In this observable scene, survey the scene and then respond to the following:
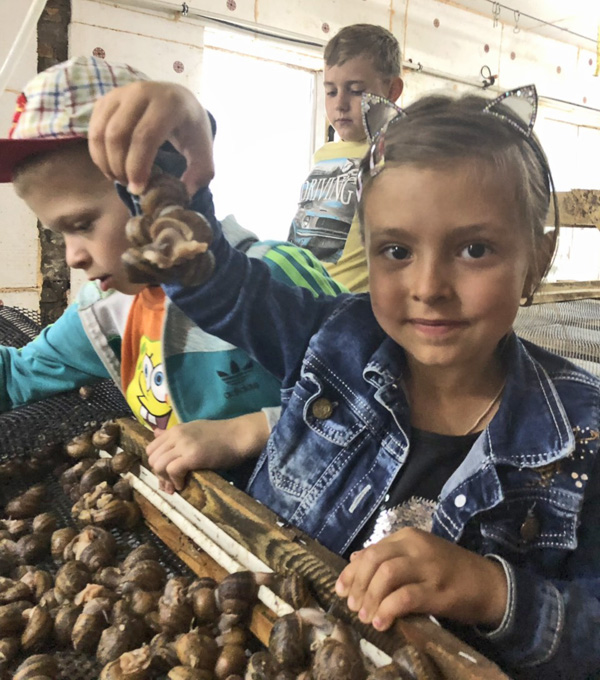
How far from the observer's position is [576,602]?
1.72ft

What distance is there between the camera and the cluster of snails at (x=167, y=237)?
536 mm

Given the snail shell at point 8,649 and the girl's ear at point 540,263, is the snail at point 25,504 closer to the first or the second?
the snail shell at point 8,649

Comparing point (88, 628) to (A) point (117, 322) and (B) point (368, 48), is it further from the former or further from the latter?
(B) point (368, 48)

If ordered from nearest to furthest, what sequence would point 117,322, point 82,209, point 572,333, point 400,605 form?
point 400,605 < point 82,209 < point 117,322 < point 572,333

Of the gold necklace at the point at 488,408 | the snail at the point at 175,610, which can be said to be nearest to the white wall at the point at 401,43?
the gold necklace at the point at 488,408

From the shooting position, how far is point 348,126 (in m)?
0.62

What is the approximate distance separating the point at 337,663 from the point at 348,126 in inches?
20.1

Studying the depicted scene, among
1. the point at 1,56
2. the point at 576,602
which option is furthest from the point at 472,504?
the point at 1,56

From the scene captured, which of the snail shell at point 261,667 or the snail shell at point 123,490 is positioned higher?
the snail shell at point 123,490

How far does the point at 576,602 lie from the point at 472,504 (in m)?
0.12

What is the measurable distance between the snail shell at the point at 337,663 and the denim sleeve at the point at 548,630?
0.12m

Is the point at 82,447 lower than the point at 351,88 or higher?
lower

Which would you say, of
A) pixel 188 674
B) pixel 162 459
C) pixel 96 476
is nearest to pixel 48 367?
pixel 96 476

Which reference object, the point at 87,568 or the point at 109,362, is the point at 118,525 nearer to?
the point at 87,568
